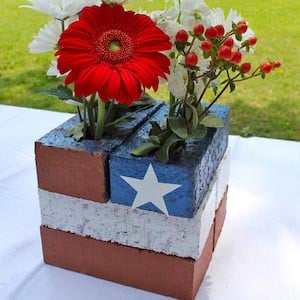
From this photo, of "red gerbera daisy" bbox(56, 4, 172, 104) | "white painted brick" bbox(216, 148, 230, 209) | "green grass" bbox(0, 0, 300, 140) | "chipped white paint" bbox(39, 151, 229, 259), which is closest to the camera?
"red gerbera daisy" bbox(56, 4, 172, 104)

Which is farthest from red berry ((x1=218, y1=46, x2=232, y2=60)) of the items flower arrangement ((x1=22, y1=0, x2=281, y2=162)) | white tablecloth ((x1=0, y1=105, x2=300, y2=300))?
white tablecloth ((x1=0, y1=105, x2=300, y2=300))

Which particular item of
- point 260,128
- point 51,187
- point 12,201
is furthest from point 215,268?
point 260,128

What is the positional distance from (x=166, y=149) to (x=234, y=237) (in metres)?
0.27

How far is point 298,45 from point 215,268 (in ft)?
8.33

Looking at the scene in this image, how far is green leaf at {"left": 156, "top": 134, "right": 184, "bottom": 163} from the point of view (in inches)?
24.4

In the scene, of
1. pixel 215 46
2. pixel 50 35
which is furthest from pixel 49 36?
pixel 215 46

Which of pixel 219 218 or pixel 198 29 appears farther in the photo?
pixel 219 218

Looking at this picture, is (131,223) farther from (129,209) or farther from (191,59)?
(191,59)

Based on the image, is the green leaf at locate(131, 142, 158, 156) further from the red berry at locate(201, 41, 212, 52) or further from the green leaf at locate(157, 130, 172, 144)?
the red berry at locate(201, 41, 212, 52)

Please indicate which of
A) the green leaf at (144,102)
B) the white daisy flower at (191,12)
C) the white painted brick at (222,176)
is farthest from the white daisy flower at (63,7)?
the white painted brick at (222,176)

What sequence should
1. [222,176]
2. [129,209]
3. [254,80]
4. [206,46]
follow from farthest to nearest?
[254,80] → [222,176] → [129,209] → [206,46]

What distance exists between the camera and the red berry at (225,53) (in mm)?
564

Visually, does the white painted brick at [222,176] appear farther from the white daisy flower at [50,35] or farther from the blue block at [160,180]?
the white daisy flower at [50,35]

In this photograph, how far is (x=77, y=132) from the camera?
688mm
